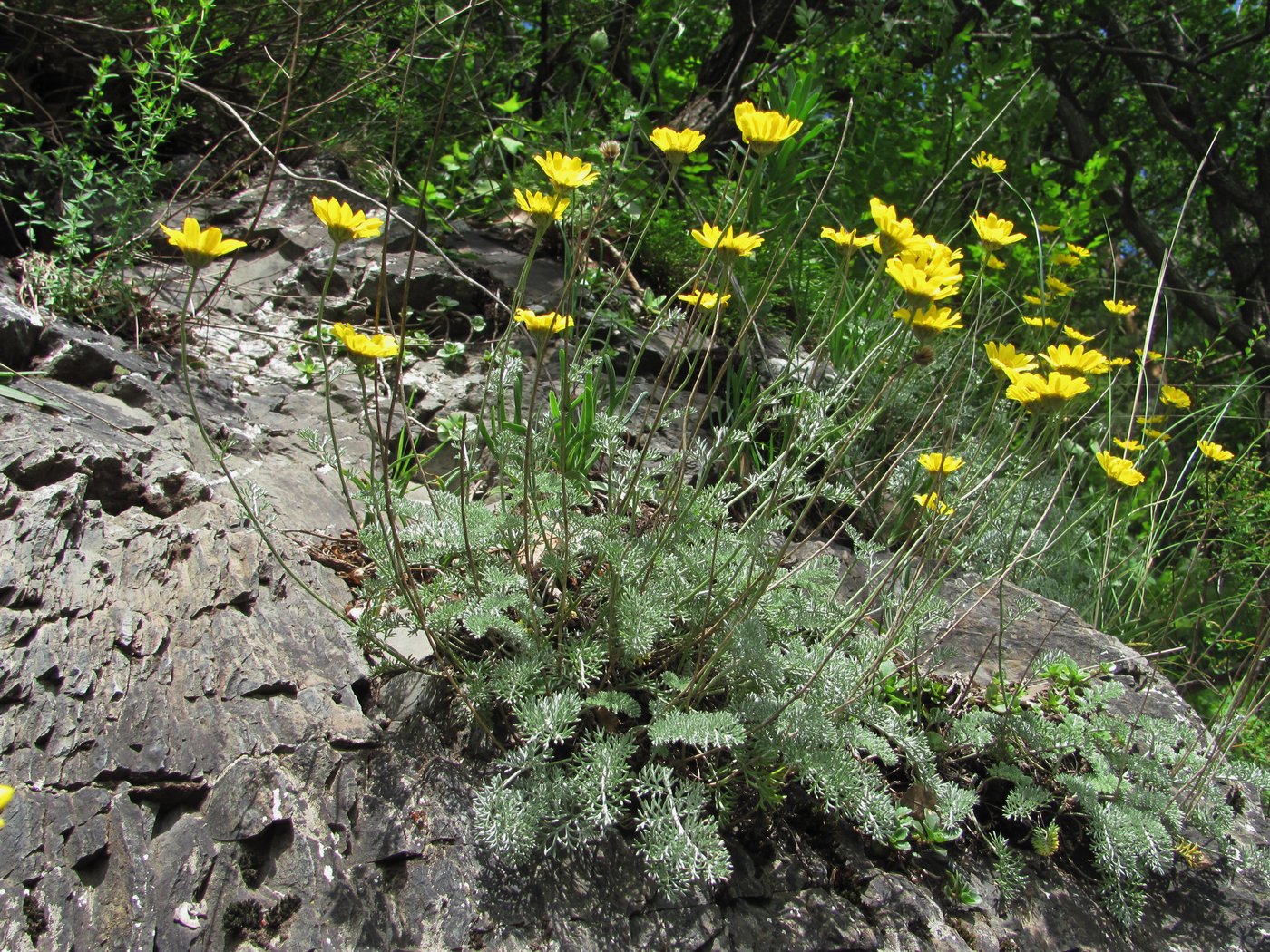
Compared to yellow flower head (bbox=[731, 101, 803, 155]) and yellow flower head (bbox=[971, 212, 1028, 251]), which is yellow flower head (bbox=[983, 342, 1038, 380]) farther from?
yellow flower head (bbox=[731, 101, 803, 155])

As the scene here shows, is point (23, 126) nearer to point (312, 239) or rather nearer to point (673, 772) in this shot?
point (312, 239)

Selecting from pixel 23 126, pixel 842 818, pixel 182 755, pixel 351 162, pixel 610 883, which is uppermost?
pixel 23 126

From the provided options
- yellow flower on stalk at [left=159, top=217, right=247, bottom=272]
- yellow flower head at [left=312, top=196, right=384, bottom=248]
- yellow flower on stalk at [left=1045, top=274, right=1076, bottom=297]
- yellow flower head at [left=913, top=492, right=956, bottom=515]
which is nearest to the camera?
yellow flower on stalk at [left=159, top=217, right=247, bottom=272]

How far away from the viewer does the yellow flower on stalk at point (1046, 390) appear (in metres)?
1.46

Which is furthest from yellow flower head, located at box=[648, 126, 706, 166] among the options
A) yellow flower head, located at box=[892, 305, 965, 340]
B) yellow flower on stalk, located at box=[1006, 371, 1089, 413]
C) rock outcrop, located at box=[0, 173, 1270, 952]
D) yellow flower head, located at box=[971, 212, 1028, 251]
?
rock outcrop, located at box=[0, 173, 1270, 952]

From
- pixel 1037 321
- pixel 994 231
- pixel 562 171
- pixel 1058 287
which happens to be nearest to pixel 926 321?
pixel 994 231

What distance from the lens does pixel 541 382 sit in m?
2.90

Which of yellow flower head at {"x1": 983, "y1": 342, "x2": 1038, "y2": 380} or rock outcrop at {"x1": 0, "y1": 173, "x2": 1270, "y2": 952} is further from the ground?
yellow flower head at {"x1": 983, "y1": 342, "x2": 1038, "y2": 380}

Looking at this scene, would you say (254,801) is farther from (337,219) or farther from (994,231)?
(994,231)

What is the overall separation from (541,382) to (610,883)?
1.77 m

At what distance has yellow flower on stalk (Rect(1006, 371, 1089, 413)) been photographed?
1.46 metres

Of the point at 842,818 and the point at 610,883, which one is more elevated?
the point at 610,883

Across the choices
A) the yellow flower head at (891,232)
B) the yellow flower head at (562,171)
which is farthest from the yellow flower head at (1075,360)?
the yellow flower head at (562,171)

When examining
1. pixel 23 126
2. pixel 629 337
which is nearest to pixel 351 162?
pixel 23 126
